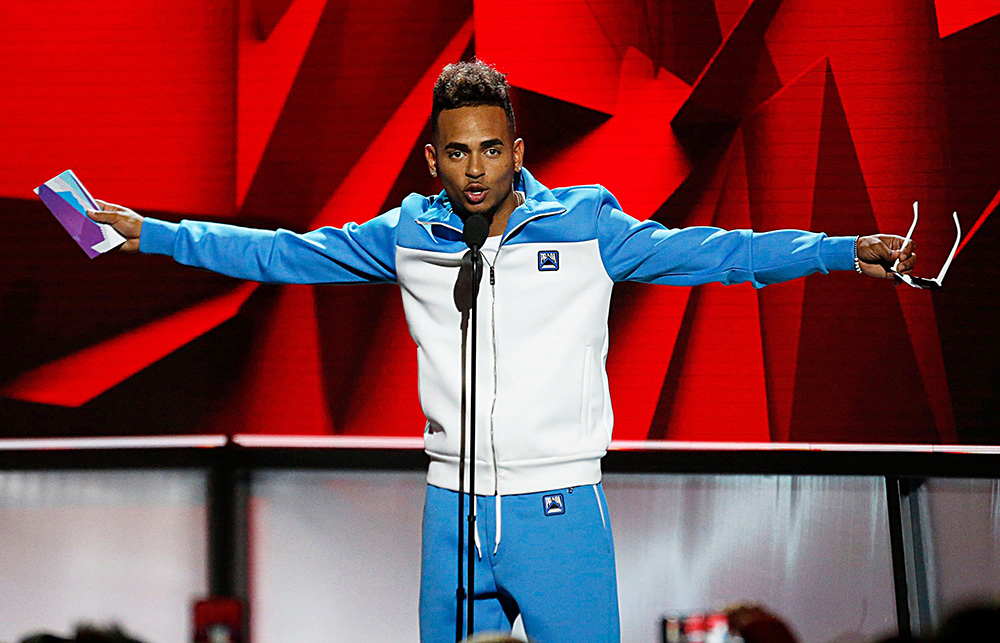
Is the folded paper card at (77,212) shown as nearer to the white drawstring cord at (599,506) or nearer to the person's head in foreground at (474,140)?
the person's head in foreground at (474,140)

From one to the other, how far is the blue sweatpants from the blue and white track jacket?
4 centimetres

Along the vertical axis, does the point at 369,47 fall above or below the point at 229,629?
above

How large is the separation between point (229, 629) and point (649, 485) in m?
2.32

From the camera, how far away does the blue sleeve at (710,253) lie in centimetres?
202

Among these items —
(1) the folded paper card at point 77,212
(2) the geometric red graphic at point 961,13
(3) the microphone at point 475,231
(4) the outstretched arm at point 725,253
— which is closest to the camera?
(3) the microphone at point 475,231

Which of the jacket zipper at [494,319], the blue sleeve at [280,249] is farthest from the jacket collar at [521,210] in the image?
the blue sleeve at [280,249]

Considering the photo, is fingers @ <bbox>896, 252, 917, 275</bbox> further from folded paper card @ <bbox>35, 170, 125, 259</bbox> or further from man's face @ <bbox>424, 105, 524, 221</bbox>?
folded paper card @ <bbox>35, 170, 125, 259</bbox>

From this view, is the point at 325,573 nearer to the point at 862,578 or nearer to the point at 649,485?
the point at 649,485

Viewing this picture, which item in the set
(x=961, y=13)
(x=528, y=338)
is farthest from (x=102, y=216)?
(x=961, y=13)

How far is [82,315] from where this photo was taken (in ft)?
12.0

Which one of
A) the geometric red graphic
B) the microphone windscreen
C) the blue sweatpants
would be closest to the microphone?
the microphone windscreen

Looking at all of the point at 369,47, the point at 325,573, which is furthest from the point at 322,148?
the point at 325,573

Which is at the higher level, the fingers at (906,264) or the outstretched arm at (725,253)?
the outstretched arm at (725,253)

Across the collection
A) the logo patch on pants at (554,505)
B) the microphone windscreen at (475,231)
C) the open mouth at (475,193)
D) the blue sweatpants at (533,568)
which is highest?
the open mouth at (475,193)
